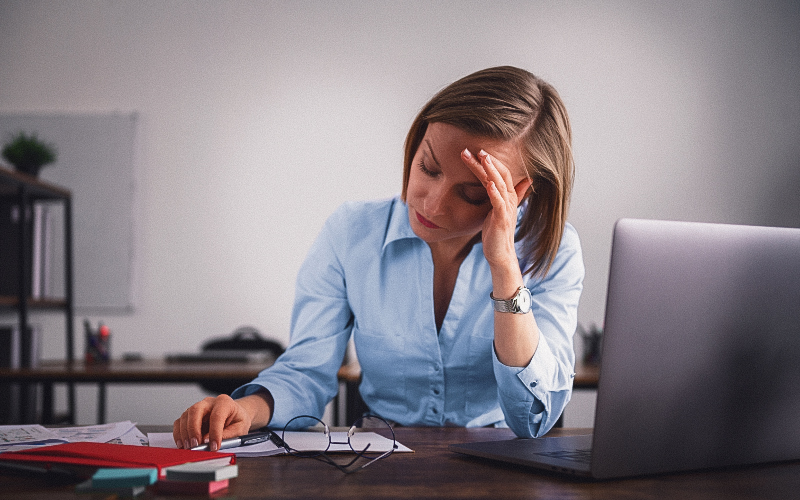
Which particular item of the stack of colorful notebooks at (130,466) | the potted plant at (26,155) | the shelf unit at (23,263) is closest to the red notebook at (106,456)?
the stack of colorful notebooks at (130,466)

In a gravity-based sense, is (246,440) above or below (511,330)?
below

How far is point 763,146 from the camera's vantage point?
386 cm

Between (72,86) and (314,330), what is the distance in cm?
333

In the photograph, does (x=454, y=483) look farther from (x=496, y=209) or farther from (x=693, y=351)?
(x=496, y=209)

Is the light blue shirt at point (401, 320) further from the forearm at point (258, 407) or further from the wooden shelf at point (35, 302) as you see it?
the wooden shelf at point (35, 302)

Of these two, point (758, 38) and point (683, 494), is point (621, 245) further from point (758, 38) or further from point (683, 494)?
point (758, 38)

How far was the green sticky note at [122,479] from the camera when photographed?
1.95 feet

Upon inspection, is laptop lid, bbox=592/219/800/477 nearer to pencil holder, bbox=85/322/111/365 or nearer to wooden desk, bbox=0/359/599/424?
wooden desk, bbox=0/359/599/424

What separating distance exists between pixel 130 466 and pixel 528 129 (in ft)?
2.69

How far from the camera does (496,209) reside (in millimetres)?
1038

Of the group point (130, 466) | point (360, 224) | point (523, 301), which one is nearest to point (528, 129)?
point (523, 301)

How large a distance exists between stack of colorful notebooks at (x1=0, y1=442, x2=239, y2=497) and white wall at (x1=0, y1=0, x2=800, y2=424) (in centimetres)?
303

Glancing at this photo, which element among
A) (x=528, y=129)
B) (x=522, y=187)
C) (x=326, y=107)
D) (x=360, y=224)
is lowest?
(x=360, y=224)

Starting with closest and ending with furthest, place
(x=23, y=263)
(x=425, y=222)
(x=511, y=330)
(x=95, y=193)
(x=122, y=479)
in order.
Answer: (x=122, y=479) → (x=511, y=330) → (x=425, y=222) → (x=23, y=263) → (x=95, y=193)
